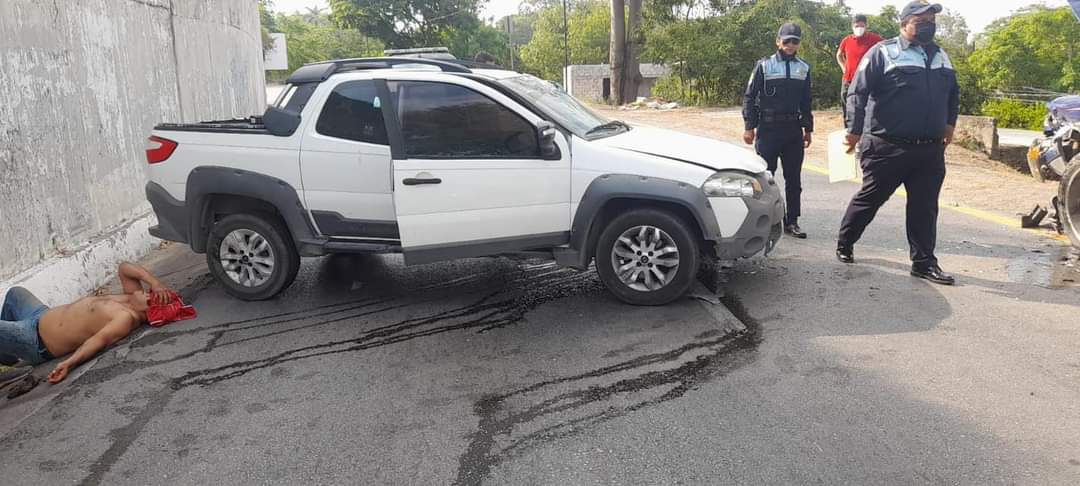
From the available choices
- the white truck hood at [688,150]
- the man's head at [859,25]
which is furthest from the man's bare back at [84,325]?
the man's head at [859,25]

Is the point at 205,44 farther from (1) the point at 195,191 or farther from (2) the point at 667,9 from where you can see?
(2) the point at 667,9

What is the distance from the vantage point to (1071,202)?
23.0 ft

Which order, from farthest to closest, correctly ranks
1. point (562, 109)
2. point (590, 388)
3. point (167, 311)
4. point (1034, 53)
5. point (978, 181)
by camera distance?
point (1034, 53), point (978, 181), point (562, 109), point (167, 311), point (590, 388)

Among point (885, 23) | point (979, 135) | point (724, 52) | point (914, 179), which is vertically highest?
point (885, 23)

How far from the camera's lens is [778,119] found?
760 cm

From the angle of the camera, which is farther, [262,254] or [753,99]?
[753,99]

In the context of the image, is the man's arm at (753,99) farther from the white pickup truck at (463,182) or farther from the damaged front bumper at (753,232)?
the damaged front bumper at (753,232)

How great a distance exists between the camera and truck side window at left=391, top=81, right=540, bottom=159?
5719mm

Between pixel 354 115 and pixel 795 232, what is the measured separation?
4.13 m

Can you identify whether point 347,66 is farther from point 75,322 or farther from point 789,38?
point 789,38

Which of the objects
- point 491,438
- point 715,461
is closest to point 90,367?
point 491,438

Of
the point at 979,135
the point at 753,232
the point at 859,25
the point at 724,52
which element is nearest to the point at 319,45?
the point at 724,52

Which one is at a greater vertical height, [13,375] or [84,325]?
[84,325]

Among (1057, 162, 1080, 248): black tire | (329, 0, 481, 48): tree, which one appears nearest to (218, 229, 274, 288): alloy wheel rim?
(1057, 162, 1080, 248): black tire
